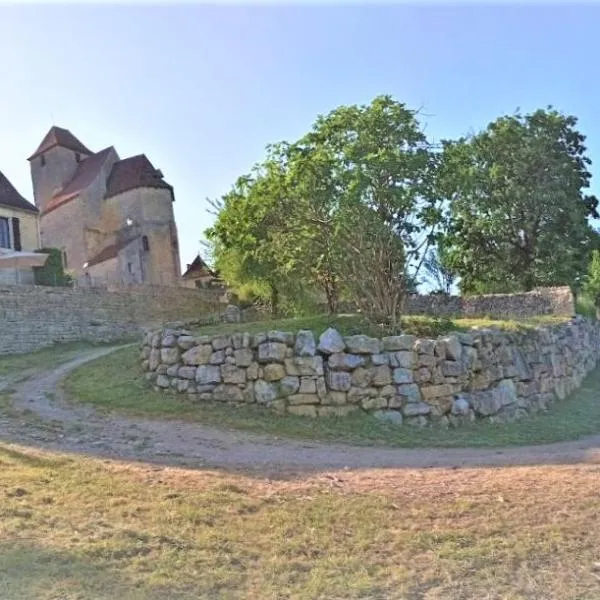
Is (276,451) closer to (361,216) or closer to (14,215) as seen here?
(361,216)

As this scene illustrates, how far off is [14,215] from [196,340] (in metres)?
25.1

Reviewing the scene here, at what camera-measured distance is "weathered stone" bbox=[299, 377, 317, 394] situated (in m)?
11.4

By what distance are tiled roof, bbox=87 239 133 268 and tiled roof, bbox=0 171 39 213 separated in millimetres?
8314

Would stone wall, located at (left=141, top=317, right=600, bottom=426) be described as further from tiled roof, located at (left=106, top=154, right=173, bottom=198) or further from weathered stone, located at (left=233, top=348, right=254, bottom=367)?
tiled roof, located at (left=106, top=154, right=173, bottom=198)

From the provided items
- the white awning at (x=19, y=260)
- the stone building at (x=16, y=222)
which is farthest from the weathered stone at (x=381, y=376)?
the stone building at (x=16, y=222)

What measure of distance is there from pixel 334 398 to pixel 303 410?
580 millimetres

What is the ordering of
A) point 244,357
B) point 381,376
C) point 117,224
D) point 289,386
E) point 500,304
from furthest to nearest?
1. point 117,224
2. point 500,304
3. point 244,357
4. point 381,376
5. point 289,386

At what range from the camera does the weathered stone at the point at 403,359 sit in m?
11.7

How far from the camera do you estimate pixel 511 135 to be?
110 feet

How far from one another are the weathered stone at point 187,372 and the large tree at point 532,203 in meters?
22.6

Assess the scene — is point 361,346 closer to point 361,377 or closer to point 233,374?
point 361,377

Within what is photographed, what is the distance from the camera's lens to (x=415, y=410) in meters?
11.4

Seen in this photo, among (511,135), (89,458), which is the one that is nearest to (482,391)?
(89,458)

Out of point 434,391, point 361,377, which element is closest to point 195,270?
point 361,377
